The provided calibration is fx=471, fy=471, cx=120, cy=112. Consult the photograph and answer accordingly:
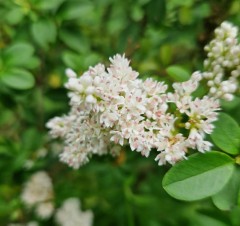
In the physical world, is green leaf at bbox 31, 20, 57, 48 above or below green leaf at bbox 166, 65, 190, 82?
above

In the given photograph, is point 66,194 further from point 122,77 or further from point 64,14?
point 122,77

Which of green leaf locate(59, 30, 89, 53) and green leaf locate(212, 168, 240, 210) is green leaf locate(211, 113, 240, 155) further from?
green leaf locate(59, 30, 89, 53)

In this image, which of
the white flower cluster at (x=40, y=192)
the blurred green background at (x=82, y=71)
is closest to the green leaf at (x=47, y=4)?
the blurred green background at (x=82, y=71)

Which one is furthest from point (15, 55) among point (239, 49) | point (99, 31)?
point (99, 31)

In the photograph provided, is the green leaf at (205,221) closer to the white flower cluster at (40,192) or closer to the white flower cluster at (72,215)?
the white flower cluster at (72,215)

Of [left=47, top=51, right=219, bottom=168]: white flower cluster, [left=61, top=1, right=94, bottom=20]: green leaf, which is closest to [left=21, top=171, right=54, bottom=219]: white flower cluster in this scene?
[left=61, top=1, right=94, bottom=20]: green leaf

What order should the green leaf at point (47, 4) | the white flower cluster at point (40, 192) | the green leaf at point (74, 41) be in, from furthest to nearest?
the white flower cluster at point (40, 192) < the green leaf at point (74, 41) < the green leaf at point (47, 4)
